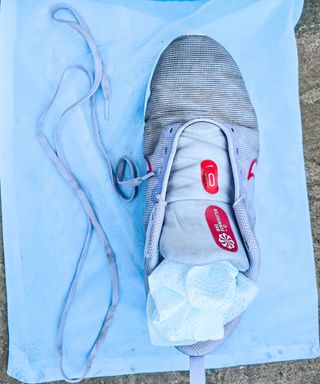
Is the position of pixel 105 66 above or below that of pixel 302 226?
above

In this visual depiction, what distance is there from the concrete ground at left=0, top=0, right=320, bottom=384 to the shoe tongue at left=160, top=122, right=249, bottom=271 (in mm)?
182

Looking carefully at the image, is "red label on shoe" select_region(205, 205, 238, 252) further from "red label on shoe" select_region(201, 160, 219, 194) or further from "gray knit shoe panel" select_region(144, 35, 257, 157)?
"gray knit shoe panel" select_region(144, 35, 257, 157)

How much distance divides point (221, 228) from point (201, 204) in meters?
0.05

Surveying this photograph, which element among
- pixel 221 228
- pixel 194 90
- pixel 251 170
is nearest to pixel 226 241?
pixel 221 228

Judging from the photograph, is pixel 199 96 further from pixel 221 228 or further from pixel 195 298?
pixel 195 298

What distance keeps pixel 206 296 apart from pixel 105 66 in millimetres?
421

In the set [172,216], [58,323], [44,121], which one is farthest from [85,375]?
[44,121]

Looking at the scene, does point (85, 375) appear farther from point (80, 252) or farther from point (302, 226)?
point (302, 226)

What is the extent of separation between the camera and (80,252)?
2.98 feet

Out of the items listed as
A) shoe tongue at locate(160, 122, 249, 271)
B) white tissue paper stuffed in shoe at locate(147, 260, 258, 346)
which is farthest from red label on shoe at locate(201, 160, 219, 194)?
white tissue paper stuffed in shoe at locate(147, 260, 258, 346)

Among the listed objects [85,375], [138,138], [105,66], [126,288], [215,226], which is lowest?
[85,375]

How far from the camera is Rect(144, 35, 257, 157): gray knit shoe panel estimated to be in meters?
0.89

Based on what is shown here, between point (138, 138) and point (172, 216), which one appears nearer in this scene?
point (172, 216)

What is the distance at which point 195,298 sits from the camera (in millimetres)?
737
